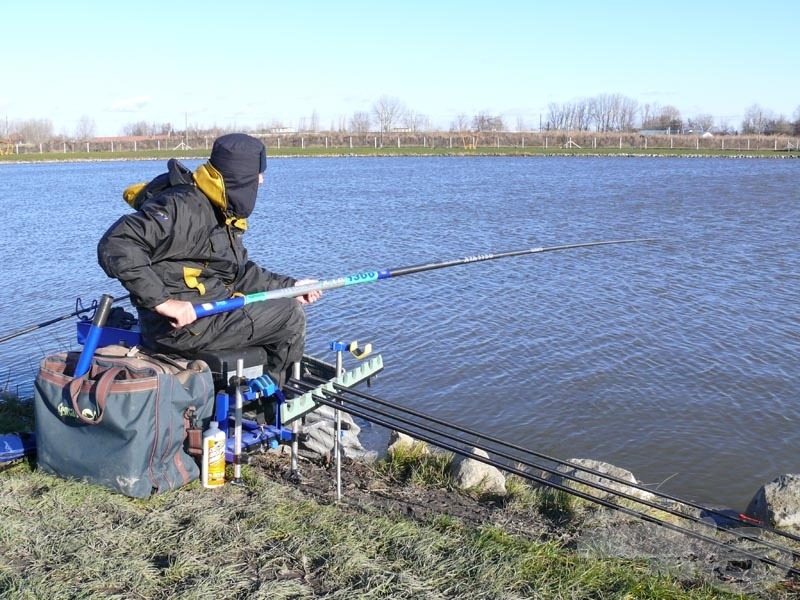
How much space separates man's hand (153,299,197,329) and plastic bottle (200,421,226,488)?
0.57m

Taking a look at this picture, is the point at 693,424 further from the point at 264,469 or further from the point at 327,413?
the point at 264,469

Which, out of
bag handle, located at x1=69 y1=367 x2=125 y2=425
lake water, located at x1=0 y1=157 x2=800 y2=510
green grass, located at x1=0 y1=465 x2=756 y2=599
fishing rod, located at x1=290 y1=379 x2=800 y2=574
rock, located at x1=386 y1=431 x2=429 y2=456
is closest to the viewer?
green grass, located at x1=0 y1=465 x2=756 y2=599

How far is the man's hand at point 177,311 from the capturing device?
4.16 meters

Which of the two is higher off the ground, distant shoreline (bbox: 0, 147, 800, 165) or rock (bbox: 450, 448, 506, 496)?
distant shoreline (bbox: 0, 147, 800, 165)

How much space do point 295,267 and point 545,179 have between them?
76.9 feet

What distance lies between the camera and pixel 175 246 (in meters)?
4.30

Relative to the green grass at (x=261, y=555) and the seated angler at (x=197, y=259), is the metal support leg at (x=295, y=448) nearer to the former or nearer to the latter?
the seated angler at (x=197, y=259)

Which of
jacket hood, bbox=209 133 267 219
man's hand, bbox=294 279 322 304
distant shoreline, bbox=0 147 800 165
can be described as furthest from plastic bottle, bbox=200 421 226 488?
distant shoreline, bbox=0 147 800 165

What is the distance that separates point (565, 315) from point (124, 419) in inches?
308

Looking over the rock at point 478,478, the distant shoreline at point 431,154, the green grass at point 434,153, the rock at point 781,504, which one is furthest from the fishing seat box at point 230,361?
the green grass at point 434,153

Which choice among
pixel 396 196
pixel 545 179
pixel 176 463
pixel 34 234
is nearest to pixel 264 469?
pixel 176 463

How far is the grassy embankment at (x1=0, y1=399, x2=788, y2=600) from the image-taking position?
3.30m

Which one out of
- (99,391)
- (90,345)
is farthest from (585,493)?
(90,345)

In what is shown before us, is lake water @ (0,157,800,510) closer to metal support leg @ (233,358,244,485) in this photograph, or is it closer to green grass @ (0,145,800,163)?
metal support leg @ (233,358,244,485)
